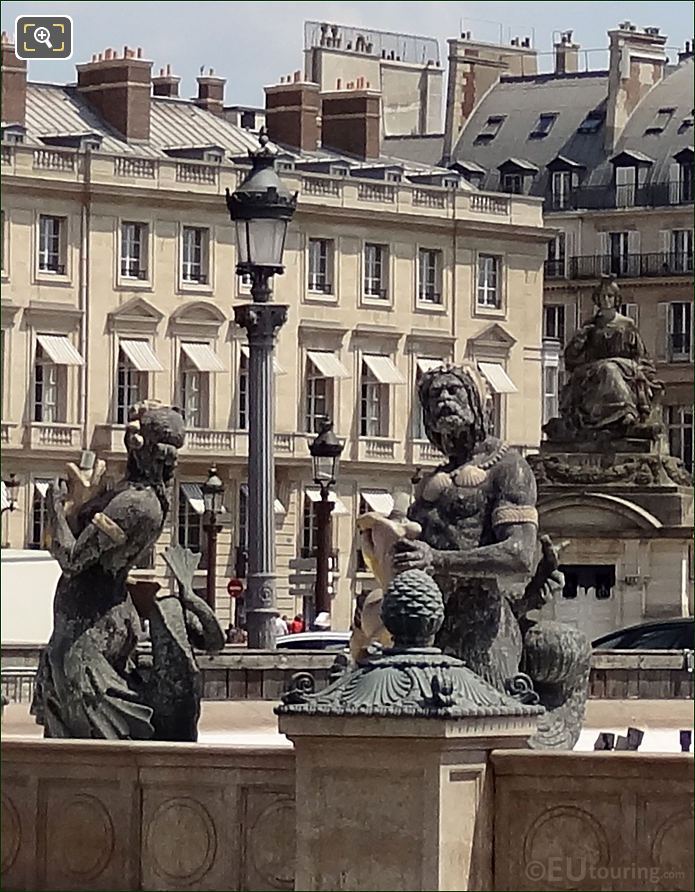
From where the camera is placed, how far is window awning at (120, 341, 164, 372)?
258ft

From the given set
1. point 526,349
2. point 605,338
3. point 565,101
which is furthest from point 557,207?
point 605,338

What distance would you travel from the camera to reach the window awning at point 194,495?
254ft

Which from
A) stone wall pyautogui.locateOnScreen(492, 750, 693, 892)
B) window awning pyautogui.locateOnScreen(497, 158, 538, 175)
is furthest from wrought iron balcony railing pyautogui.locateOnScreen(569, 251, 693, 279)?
stone wall pyautogui.locateOnScreen(492, 750, 693, 892)

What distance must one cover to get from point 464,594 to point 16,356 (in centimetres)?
6258

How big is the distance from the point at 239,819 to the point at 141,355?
2623 inches

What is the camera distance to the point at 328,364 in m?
82.6

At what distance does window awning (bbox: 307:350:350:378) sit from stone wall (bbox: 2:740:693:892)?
6925cm

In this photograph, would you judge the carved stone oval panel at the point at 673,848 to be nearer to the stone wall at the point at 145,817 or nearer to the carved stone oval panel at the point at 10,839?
the stone wall at the point at 145,817

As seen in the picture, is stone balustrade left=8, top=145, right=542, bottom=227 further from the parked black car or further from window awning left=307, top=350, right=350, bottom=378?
the parked black car

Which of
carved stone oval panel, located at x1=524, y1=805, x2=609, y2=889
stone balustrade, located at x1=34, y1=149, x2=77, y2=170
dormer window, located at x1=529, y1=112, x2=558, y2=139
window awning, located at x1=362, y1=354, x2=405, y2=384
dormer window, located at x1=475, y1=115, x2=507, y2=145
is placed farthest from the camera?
dormer window, located at x1=475, y1=115, x2=507, y2=145

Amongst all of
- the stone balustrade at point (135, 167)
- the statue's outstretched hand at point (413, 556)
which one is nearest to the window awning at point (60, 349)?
the stone balustrade at point (135, 167)


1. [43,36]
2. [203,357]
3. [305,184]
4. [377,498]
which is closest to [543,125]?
[305,184]

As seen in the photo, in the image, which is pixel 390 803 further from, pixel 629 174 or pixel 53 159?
pixel 629 174

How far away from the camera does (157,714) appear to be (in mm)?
14781
